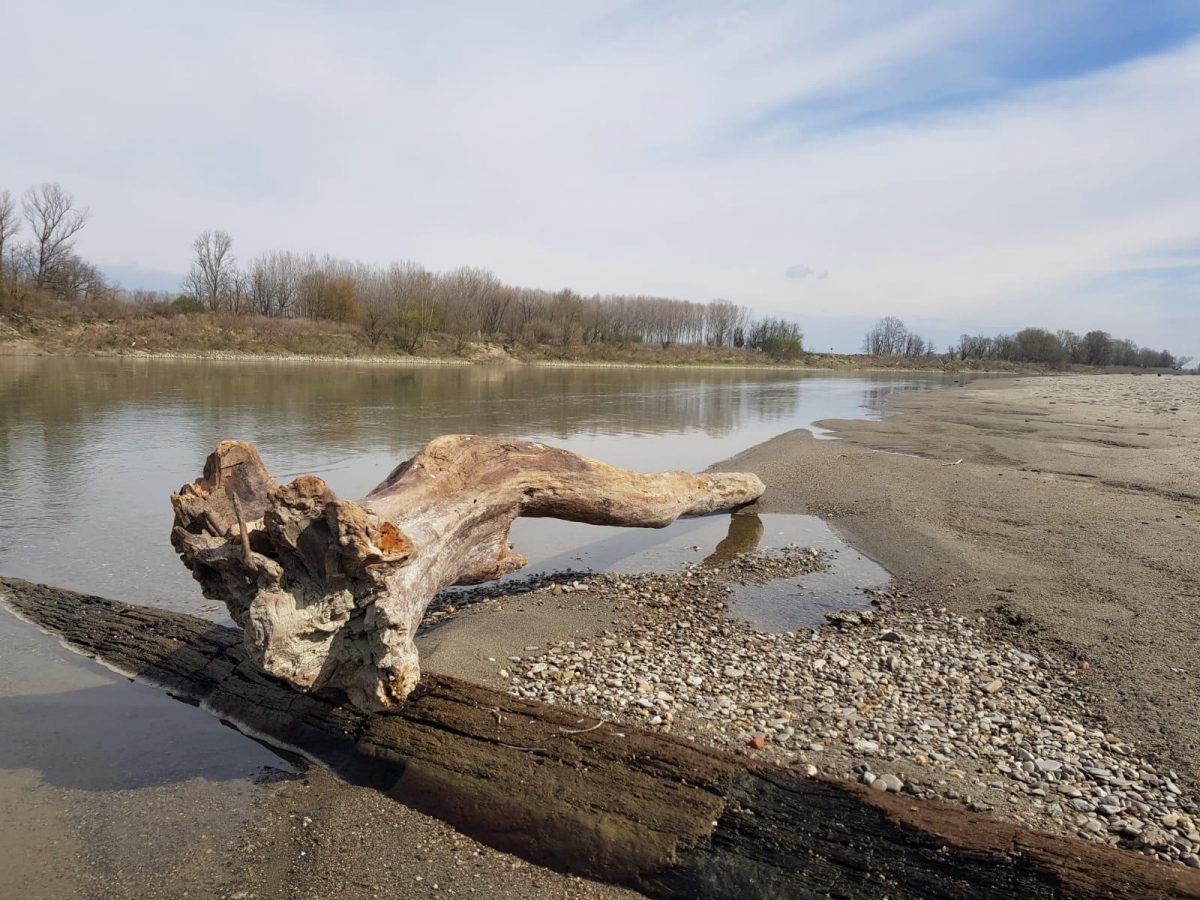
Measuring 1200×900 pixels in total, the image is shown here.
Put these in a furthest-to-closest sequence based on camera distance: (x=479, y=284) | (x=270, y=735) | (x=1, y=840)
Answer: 1. (x=479, y=284)
2. (x=270, y=735)
3. (x=1, y=840)

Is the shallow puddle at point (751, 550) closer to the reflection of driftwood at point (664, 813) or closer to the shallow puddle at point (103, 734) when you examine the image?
the reflection of driftwood at point (664, 813)

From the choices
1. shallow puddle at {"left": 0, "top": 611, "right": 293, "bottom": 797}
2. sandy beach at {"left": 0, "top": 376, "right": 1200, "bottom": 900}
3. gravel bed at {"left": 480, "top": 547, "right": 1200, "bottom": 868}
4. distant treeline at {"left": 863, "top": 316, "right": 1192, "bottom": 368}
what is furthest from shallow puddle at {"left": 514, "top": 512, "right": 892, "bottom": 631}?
distant treeline at {"left": 863, "top": 316, "right": 1192, "bottom": 368}

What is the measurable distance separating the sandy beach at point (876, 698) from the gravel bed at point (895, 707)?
16 millimetres

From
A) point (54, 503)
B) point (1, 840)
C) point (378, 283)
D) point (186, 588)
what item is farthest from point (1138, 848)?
point (378, 283)

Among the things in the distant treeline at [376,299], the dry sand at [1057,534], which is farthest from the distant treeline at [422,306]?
the dry sand at [1057,534]

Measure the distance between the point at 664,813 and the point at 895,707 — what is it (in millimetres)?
1879

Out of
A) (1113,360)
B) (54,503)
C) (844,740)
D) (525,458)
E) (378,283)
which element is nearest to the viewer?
(844,740)

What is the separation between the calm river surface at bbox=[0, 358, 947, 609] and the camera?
329 inches

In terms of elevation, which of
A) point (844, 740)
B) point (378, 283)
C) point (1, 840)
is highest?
point (378, 283)

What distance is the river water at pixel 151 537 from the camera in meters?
3.84

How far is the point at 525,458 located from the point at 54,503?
787 cm

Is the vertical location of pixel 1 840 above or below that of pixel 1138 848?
below

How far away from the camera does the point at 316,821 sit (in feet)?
12.1

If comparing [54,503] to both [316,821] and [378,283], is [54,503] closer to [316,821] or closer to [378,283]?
[316,821]
